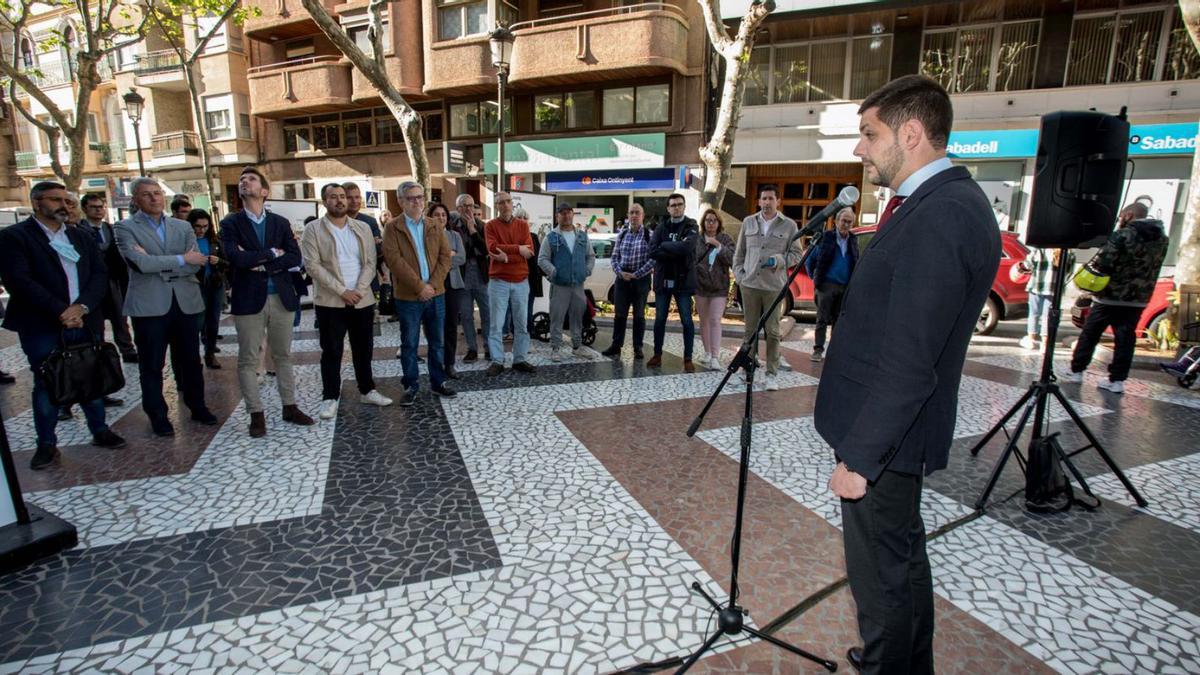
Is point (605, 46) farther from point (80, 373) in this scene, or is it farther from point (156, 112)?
point (156, 112)

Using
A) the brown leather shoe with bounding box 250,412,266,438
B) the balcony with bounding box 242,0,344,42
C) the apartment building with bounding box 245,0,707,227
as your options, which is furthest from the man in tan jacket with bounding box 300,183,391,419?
the balcony with bounding box 242,0,344,42

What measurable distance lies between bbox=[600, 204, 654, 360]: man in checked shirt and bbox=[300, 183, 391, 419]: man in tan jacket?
3140mm

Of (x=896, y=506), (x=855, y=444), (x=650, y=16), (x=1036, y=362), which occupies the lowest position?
(x=1036, y=362)

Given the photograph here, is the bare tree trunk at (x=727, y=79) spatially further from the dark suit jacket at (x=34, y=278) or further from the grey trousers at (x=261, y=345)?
the dark suit jacket at (x=34, y=278)

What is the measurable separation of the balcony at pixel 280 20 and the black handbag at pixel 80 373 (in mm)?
20807

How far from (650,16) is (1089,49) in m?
10.9

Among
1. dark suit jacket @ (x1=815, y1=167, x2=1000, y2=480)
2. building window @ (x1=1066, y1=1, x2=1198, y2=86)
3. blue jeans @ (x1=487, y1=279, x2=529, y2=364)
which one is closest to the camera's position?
dark suit jacket @ (x1=815, y1=167, x2=1000, y2=480)

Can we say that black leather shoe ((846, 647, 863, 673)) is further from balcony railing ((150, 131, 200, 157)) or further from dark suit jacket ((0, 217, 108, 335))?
balcony railing ((150, 131, 200, 157))

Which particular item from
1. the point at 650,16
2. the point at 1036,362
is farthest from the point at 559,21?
the point at 1036,362

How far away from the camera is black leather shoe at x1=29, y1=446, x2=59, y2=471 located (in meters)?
4.14

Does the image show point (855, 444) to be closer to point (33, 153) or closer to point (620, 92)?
point (620, 92)

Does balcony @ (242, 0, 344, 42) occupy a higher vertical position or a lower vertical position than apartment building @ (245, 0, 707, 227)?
higher

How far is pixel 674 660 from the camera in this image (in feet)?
7.58

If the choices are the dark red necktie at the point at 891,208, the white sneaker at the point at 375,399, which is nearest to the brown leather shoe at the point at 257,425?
the white sneaker at the point at 375,399
